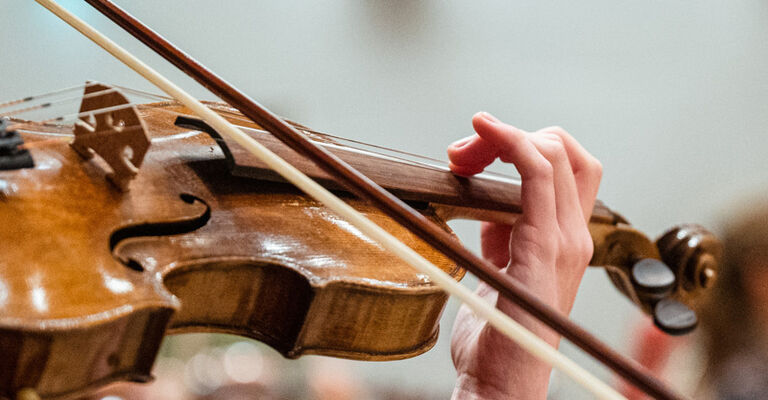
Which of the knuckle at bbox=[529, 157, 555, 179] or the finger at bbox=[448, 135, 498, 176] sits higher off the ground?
A: the knuckle at bbox=[529, 157, 555, 179]

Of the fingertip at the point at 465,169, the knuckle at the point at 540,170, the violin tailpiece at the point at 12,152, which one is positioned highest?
the knuckle at the point at 540,170

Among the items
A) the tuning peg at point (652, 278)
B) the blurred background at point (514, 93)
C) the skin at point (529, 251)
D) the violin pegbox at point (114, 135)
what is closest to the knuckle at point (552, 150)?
the skin at point (529, 251)

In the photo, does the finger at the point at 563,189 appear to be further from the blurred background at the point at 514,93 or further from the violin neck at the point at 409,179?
the blurred background at the point at 514,93

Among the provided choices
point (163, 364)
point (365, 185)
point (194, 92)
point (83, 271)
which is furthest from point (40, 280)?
point (163, 364)

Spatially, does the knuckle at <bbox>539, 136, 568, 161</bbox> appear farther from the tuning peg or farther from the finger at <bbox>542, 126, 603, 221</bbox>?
the tuning peg

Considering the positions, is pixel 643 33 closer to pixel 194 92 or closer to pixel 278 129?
pixel 194 92

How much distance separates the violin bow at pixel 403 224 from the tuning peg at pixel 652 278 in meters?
0.51

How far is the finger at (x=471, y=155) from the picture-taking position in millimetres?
818

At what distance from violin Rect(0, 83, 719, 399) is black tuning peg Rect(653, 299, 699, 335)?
41cm

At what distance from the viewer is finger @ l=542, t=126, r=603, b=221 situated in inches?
35.0

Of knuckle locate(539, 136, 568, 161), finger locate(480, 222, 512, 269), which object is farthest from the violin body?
finger locate(480, 222, 512, 269)

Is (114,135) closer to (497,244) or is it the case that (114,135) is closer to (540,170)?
(540,170)

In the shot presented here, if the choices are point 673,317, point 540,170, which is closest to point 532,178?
point 540,170

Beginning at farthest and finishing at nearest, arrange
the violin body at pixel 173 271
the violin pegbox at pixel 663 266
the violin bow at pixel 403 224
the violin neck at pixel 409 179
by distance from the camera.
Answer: the violin pegbox at pixel 663 266, the violin neck at pixel 409 179, the violin bow at pixel 403 224, the violin body at pixel 173 271
